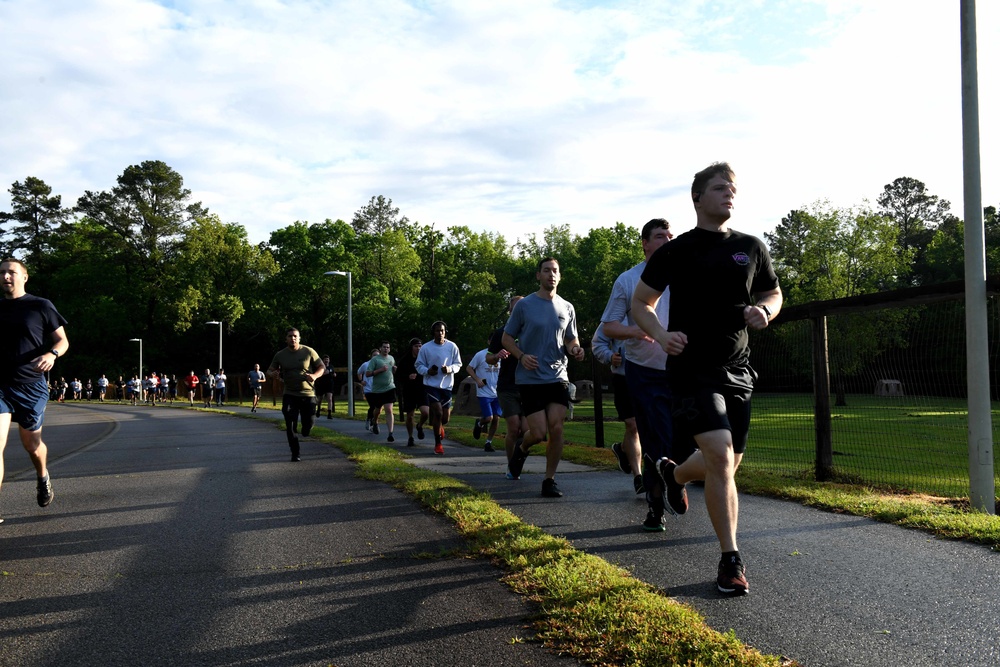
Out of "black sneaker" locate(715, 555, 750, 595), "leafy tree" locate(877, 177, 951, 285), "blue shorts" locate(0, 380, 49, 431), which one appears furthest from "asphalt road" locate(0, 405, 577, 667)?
"leafy tree" locate(877, 177, 951, 285)

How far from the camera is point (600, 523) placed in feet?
20.5

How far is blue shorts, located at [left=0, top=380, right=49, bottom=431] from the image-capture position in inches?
267

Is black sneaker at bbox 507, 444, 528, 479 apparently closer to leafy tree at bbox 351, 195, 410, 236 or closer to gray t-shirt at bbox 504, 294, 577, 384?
gray t-shirt at bbox 504, 294, 577, 384

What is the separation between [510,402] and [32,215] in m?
87.3

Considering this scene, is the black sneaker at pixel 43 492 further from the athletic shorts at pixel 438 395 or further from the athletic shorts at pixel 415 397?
the athletic shorts at pixel 415 397

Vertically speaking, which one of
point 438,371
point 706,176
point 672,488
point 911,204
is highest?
point 911,204

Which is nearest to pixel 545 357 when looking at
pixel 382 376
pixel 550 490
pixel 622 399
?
pixel 622 399

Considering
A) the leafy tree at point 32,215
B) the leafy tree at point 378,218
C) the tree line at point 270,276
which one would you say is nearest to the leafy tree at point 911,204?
the tree line at point 270,276

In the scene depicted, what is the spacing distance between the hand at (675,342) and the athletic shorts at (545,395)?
3.31 metres

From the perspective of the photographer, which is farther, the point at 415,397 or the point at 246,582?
the point at 415,397

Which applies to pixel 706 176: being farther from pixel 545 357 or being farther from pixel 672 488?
pixel 545 357

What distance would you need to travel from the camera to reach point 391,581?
15.4 feet

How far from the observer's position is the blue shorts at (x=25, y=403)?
22.2 feet

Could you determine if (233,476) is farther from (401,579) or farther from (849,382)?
(849,382)
